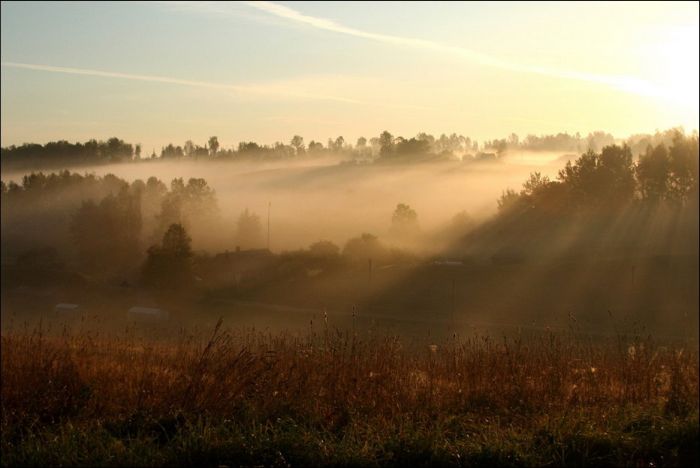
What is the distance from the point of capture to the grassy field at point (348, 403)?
217 inches

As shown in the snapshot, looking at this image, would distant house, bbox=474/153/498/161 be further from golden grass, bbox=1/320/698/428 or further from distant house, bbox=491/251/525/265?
Answer: golden grass, bbox=1/320/698/428

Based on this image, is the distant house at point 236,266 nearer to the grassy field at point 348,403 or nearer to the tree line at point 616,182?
the tree line at point 616,182

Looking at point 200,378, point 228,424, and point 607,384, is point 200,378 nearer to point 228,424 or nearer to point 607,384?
point 228,424

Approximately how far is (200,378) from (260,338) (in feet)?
7.37

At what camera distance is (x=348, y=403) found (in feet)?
23.0

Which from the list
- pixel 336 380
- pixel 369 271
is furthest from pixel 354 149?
pixel 336 380

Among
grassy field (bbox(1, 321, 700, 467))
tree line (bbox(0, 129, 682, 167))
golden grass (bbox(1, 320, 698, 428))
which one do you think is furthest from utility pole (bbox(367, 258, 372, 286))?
golden grass (bbox(1, 320, 698, 428))

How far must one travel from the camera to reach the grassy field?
5504 mm

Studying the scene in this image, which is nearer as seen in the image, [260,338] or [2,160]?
[260,338]

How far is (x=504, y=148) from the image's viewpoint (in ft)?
161

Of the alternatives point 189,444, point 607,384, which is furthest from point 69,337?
point 607,384

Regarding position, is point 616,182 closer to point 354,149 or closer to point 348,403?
point 354,149

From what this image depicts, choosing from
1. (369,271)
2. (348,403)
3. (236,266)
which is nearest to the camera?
(348,403)

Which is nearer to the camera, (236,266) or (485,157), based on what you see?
(236,266)
